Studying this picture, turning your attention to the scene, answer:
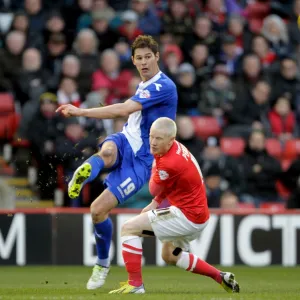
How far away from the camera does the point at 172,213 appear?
10.0m

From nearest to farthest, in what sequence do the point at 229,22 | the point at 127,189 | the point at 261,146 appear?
the point at 127,189 < the point at 261,146 < the point at 229,22

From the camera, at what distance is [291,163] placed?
1731 centimetres

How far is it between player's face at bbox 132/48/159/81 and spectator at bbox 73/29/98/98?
20.1 ft

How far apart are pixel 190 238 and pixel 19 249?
5.88 metres

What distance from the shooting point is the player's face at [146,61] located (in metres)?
10.9

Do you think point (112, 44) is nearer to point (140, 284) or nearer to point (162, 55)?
point (162, 55)

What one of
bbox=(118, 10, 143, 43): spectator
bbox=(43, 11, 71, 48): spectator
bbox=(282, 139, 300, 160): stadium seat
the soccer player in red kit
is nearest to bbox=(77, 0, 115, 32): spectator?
bbox=(118, 10, 143, 43): spectator

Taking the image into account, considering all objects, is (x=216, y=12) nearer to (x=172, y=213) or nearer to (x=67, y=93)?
(x=67, y=93)

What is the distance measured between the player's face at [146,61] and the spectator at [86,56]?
6.13 m

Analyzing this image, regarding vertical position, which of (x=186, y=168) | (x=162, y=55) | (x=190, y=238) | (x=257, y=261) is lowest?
(x=257, y=261)

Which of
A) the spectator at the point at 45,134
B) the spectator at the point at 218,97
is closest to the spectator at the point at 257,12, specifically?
the spectator at the point at 218,97

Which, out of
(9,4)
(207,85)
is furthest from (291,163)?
(9,4)

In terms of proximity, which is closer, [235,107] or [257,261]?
[257,261]

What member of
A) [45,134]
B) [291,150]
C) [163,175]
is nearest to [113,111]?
[163,175]
